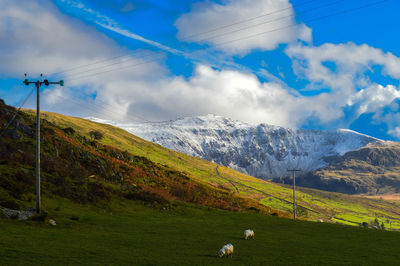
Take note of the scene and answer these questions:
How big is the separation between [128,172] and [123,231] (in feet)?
194

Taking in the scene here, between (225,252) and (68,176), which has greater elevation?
(68,176)

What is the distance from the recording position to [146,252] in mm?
31844

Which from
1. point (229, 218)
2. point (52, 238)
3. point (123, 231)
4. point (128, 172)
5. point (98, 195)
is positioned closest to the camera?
point (52, 238)

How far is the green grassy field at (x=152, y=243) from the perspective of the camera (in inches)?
1121

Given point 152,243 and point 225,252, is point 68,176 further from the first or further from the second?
point 225,252

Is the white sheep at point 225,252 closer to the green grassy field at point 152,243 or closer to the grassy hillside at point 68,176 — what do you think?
the green grassy field at point 152,243

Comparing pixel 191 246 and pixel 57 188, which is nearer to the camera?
pixel 191 246

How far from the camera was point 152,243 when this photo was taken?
122 ft

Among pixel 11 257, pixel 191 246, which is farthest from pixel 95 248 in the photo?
pixel 191 246

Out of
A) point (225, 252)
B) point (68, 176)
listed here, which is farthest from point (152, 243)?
point (68, 176)

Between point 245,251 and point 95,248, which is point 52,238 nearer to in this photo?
point 95,248

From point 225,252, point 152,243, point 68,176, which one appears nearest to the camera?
point 225,252

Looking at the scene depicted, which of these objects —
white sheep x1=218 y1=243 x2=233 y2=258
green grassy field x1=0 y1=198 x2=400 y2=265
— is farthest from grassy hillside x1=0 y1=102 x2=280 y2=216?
white sheep x1=218 y1=243 x2=233 y2=258

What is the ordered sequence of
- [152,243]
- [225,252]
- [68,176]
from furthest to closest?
[68,176], [152,243], [225,252]
